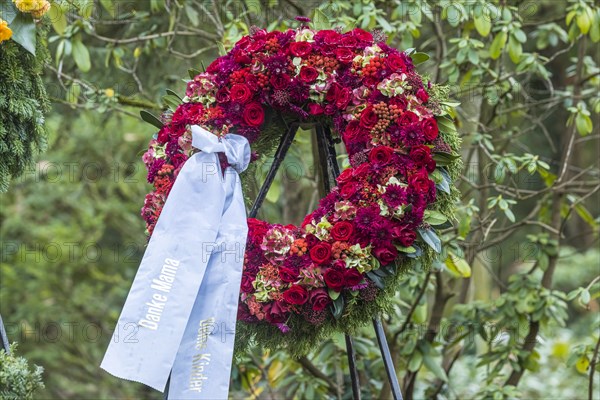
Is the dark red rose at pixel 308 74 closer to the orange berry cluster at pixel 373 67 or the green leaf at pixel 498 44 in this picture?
the orange berry cluster at pixel 373 67

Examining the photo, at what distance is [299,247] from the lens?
239 centimetres

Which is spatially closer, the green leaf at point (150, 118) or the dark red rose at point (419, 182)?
the dark red rose at point (419, 182)

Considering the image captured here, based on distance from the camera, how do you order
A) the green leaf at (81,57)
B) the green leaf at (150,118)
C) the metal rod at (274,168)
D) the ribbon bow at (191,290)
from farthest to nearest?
1. the green leaf at (81,57)
2. the green leaf at (150,118)
3. the metal rod at (274,168)
4. the ribbon bow at (191,290)

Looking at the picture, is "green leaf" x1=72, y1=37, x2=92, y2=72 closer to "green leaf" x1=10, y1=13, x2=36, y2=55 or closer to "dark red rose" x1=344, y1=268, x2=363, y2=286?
"green leaf" x1=10, y1=13, x2=36, y2=55

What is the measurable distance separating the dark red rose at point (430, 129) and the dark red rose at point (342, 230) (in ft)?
1.23

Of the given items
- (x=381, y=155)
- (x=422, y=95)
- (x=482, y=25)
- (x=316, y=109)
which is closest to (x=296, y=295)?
(x=381, y=155)

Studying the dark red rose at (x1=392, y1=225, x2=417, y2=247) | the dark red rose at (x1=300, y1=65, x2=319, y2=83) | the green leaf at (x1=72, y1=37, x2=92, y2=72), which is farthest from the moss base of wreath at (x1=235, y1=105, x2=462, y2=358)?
the green leaf at (x1=72, y1=37, x2=92, y2=72)

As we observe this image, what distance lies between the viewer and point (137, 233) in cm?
643

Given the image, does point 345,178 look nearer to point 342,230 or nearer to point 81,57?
point 342,230

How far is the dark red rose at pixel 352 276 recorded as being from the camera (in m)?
2.30

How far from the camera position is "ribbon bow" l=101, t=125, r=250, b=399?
7.45 ft

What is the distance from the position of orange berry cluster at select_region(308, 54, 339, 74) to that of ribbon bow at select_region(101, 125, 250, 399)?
15.5 inches

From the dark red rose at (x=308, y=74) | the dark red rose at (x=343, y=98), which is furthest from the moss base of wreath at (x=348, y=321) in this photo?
the dark red rose at (x=308, y=74)

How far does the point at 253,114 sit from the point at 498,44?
1.33 metres
